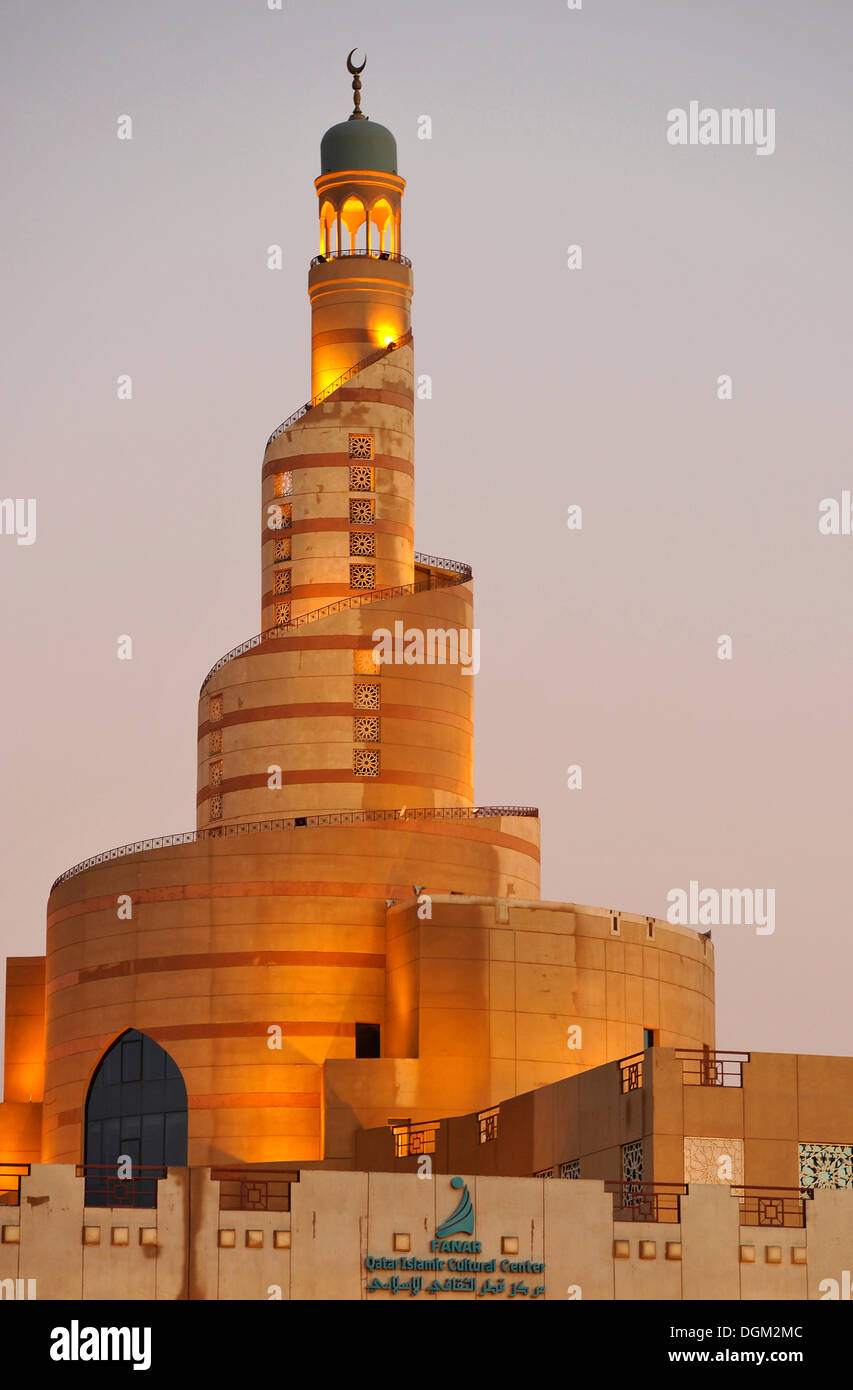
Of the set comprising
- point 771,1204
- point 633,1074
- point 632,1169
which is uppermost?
point 633,1074

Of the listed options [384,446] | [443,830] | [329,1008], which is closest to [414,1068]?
[329,1008]

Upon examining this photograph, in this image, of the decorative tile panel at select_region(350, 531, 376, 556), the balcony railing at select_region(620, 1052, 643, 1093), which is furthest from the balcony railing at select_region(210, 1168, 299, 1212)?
the decorative tile panel at select_region(350, 531, 376, 556)

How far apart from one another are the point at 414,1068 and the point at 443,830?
375 inches

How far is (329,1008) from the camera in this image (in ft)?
251

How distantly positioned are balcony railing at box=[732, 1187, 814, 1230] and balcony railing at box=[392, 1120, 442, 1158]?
48.2 ft

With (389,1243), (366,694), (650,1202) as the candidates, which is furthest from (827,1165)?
(366,694)

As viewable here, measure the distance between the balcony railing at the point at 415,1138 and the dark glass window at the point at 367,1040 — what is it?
5.16 metres

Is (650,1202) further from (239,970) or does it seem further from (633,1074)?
(239,970)

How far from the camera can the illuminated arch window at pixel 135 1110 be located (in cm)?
7581


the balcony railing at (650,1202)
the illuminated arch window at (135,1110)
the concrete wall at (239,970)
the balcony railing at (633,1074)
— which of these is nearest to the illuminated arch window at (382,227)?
the concrete wall at (239,970)

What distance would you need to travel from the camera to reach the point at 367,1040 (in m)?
76.9

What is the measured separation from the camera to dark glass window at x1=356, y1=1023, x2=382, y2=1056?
76.8 metres

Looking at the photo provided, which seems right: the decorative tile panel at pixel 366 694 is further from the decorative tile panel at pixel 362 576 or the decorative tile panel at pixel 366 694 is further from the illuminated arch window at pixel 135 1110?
the illuminated arch window at pixel 135 1110

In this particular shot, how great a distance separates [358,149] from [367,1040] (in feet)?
106
